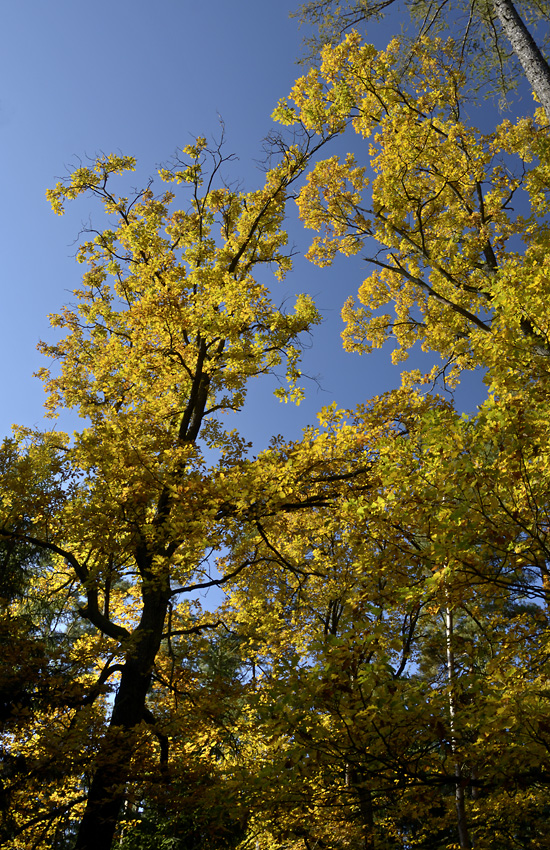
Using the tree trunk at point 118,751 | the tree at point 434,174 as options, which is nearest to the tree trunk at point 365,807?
the tree trunk at point 118,751

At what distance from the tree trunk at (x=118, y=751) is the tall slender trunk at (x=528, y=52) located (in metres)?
7.70

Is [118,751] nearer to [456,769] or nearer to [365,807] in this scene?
[365,807]

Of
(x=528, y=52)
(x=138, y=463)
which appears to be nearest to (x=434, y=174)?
(x=528, y=52)

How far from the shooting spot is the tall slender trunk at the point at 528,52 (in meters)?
5.54

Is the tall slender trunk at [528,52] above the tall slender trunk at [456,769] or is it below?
above

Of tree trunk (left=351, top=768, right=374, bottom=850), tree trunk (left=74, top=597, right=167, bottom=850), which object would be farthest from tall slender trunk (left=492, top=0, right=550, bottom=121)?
tree trunk (left=74, top=597, right=167, bottom=850)

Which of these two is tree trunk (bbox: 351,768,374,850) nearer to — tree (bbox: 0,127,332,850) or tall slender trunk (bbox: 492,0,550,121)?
tree (bbox: 0,127,332,850)

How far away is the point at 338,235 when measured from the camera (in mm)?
10602

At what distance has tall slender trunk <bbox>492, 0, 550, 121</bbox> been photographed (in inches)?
218

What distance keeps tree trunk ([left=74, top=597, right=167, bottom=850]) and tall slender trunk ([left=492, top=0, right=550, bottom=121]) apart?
7.70m

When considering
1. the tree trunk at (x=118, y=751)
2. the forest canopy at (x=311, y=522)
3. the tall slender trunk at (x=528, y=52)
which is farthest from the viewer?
the tall slender trunk at (x=528, y=52)

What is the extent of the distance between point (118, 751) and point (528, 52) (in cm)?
889

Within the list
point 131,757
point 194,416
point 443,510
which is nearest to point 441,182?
point 194,416

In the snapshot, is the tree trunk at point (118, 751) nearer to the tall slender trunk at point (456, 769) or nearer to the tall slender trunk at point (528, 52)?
the tall slender trunk at point (456, 769)
